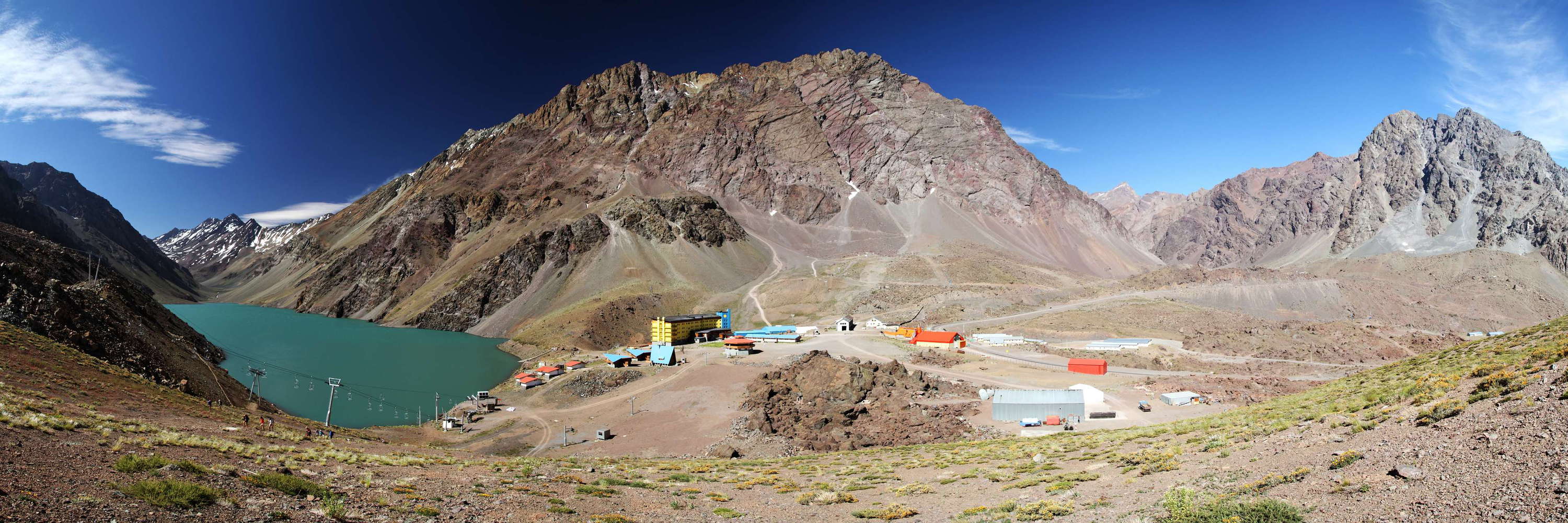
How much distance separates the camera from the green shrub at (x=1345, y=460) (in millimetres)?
10469

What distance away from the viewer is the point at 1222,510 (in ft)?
31.2

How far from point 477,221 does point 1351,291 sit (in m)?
164

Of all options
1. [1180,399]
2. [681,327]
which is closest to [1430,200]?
[1180,399]

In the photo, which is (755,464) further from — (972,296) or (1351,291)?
(1351,291)

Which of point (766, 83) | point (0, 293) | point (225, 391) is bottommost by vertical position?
point (225, 391)

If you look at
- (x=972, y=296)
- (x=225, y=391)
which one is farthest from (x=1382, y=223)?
(x=225, y=391)

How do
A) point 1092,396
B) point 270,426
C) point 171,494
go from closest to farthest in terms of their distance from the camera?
point 171,494, point 270,426, point 1092,396

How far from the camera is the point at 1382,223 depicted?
147500mm

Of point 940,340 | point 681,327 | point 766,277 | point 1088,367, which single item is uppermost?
point 766,277

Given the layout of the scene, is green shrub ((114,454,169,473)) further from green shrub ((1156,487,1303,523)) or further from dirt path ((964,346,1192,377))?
dirt path ((964,346,1192,377))

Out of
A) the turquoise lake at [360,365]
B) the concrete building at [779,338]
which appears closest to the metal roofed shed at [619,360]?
the turquoise lake at [360,365]

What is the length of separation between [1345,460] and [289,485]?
726 inches

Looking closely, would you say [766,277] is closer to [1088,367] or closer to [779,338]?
[779,338]

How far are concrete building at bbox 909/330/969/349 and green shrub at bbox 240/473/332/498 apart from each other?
56.5m
